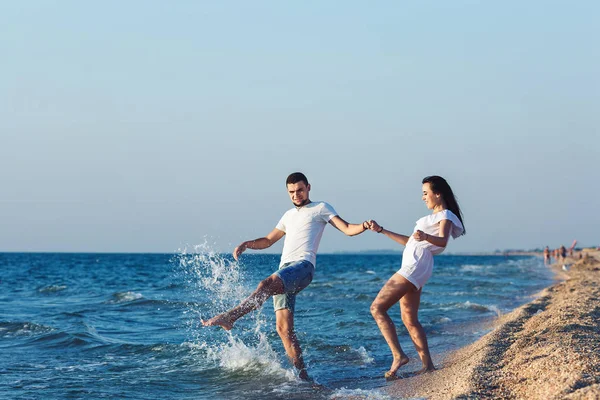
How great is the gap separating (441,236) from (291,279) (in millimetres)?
1551

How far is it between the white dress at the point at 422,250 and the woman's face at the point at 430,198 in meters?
0.14

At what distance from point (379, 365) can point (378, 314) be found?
1.65 m

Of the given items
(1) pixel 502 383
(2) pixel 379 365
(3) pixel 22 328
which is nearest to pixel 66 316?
(3) pixel 22 328

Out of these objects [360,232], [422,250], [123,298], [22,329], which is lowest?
[123,298]

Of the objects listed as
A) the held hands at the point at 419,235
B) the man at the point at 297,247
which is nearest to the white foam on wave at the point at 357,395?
the man at the point at 297,247

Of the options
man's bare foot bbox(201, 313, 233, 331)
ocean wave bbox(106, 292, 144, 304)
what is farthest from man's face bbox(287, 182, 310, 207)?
ocean wave bbox(106, 292, 144, 304)

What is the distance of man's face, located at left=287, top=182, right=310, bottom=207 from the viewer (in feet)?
23.1

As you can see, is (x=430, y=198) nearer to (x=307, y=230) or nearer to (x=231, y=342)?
(x=307, y=230)

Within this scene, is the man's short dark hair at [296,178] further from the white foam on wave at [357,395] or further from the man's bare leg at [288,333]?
the white foam on wave at [357,395]

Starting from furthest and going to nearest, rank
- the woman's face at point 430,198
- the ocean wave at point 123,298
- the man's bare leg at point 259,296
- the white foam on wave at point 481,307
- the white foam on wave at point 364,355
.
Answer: the ocean wave at point 123,298 → the white foam on wave at point 481,307 → the white foam on wave at point 364,355 → the woman's face at point 430,198 → the man's bare leg at point 259,296

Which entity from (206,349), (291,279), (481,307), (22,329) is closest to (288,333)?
(291,279)

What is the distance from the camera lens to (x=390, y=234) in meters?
6.79

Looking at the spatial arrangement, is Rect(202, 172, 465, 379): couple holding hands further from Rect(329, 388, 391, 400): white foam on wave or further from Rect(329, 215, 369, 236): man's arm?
Rect(329, 388, 391, 400): white foam on wave

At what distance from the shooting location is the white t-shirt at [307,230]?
→ 6.97 meters
